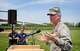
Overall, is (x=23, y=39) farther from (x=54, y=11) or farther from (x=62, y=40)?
(x=62, y=40)

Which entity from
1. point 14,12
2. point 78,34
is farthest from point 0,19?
point 78,34

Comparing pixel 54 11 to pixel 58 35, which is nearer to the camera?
pixel 58 35

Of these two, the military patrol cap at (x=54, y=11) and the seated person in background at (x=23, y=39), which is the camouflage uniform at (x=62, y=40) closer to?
the military patrol cap at (x=54, y=11)

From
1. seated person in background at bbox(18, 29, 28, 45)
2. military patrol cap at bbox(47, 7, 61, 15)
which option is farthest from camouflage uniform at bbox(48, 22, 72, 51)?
seated person in background at bbox(18, 29, 28, 45)

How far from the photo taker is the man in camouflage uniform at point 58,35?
3674 mm

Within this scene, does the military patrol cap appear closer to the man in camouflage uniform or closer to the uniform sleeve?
the man in camouflage uniform

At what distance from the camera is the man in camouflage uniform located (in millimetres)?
3674

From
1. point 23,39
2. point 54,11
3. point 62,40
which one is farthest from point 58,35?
point 23,39

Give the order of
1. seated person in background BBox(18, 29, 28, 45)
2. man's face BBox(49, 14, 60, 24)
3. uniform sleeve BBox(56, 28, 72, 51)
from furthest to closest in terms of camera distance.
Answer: seated person in background BBox(18, 29, 28, 45)
man's face BBox(49, 14, 60, 24)
uniform sleeve BBox(56, 28, 72, 51)

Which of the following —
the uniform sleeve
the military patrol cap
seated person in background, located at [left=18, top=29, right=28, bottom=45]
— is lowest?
seated person in background, located at [left=18, top=29, right=28, bottom=45]

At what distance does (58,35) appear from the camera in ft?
12.5

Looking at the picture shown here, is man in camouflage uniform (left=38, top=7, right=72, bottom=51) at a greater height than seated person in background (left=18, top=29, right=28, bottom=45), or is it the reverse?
man in camouflage uniform (left=38, top=7, right=72, bottom=51)

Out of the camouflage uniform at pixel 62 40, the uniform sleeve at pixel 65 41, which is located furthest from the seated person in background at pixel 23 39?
the uniform sleeve at pixel 65 41

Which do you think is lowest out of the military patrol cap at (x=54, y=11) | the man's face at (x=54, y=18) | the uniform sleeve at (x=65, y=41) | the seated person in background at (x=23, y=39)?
the seated person in background at (x=23, y=39)
